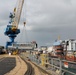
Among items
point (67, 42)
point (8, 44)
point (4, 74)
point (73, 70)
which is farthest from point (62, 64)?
point (8, 44)

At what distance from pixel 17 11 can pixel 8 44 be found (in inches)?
1108

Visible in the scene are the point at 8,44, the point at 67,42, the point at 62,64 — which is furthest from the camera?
the point at 8,44

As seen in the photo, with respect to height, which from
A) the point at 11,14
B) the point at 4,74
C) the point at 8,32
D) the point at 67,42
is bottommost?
the point at 4,74

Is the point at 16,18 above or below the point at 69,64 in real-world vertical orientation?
above

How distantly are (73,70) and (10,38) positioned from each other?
570 feet

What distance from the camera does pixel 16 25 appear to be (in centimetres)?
18012

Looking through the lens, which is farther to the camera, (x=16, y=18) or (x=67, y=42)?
(x=16, y=18)

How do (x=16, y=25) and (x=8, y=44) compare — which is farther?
(x=8, y=44)

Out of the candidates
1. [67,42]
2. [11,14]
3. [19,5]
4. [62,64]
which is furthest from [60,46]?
[11,14]

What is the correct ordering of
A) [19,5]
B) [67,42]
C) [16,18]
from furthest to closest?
[16,18] → [19,5] → [67,42]

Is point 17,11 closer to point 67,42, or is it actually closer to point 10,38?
point 10,38

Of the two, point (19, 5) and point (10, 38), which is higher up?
point (19, 5)

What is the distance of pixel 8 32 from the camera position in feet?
589

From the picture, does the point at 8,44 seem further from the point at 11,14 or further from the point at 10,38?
the point at 11,14
